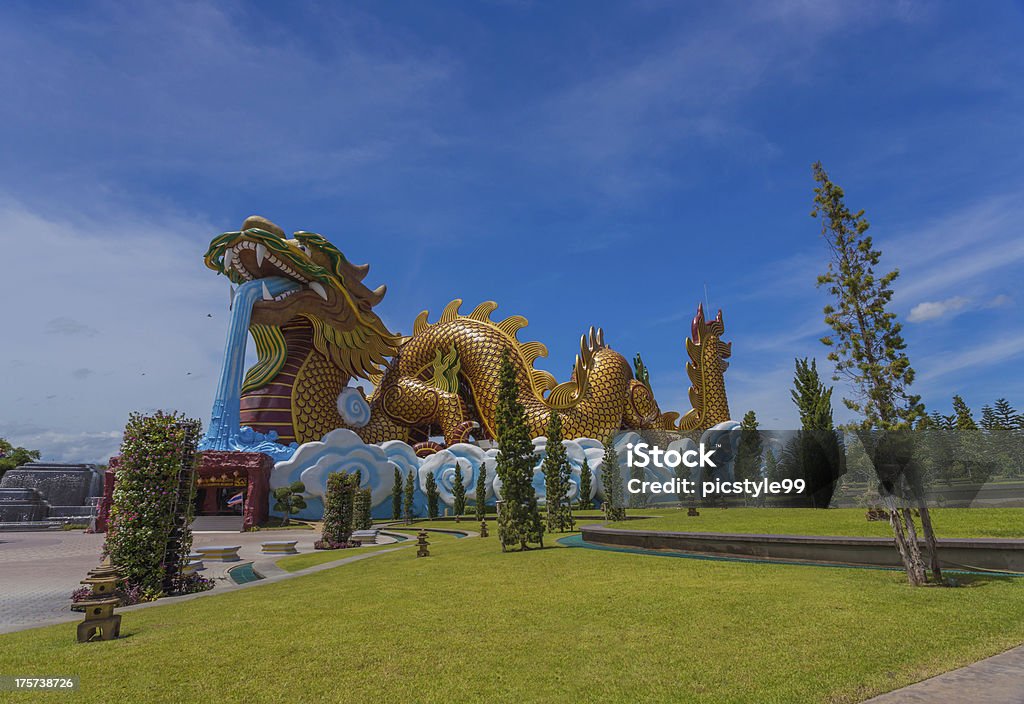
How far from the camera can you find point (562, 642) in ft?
15.8

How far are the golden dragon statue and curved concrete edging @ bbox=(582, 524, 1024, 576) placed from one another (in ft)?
60.4

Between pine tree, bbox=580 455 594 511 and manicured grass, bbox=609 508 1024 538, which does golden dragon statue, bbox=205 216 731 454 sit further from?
manicured grass, bbox=609 508 1024 538

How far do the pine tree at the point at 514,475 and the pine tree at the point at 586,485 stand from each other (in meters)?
16.6

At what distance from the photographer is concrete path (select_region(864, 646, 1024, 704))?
3.20 m

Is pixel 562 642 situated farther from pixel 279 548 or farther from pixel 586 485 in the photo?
pixel 586 485

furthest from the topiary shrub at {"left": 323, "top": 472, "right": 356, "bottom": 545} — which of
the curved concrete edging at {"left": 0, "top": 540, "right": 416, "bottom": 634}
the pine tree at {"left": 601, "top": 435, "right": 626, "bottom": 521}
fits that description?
the pine tree at {"left": 601, "top": 435, "right": 626, "bottom": 521}

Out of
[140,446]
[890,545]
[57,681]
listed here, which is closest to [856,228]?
[890,545]

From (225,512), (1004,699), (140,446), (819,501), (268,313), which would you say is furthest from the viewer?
(225,512)

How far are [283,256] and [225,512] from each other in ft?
51.9

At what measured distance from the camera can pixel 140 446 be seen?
30.7 feet

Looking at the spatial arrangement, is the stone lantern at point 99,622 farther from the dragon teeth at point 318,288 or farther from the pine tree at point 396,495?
the dragon teeth at point 318,288

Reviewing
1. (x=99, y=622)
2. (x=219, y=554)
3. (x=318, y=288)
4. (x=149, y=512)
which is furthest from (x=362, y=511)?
(x=99, y=622)

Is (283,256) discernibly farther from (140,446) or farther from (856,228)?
(856,228)

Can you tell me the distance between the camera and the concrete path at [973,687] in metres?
3.20
